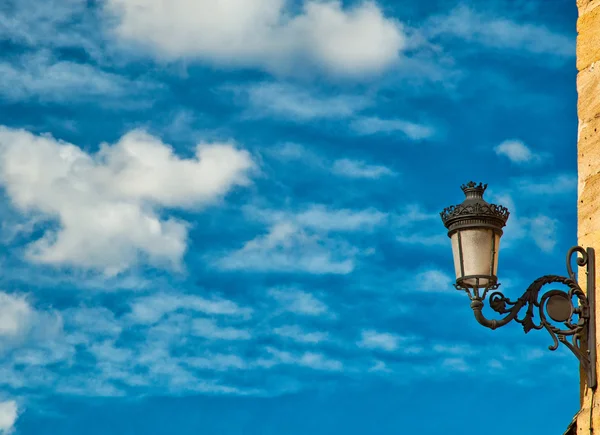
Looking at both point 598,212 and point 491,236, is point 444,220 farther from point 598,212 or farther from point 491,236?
point 598,212

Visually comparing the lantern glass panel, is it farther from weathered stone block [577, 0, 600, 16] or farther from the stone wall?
weathered stone block [577, 0, 600, 16]

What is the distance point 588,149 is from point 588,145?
3 cm

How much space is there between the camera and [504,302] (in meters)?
5.97

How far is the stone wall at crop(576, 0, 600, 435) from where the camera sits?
604 cm

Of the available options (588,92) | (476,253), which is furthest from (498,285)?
(588,92)

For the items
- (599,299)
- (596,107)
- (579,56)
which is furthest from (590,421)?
(579,56)

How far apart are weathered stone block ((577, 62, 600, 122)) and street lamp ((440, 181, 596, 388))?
3.26ft

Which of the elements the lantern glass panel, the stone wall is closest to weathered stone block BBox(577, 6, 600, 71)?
the stone wall

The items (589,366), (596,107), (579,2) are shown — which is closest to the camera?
(589,366)

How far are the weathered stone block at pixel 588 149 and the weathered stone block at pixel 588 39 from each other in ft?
1.41

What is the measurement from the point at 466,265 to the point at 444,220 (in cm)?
34

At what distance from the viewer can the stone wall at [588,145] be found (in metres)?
6.04

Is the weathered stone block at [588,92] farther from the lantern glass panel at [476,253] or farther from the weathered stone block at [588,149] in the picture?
the lantern glass panel at [476,253]

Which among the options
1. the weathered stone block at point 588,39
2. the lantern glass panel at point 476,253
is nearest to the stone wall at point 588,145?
the weathered stone block at point 588,39
